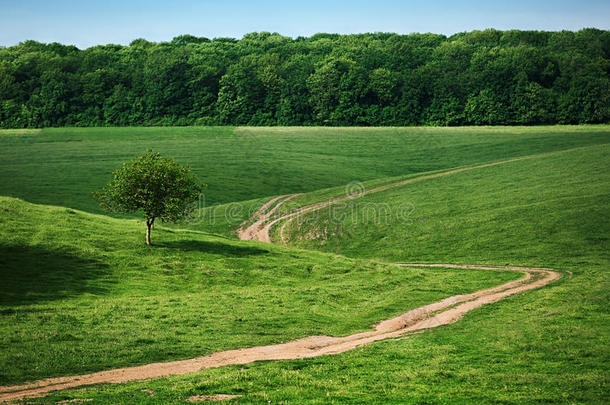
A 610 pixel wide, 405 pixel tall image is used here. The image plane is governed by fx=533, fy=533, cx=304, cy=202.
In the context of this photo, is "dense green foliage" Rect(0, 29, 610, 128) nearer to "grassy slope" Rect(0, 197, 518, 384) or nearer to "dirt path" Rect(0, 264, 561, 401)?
"grassy slope" Rect(0, 197, 518, 384)

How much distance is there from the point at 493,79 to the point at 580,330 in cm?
12021

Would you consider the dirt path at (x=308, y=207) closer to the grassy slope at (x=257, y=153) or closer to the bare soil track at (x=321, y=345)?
the grassy slope at (x=257, y=153)

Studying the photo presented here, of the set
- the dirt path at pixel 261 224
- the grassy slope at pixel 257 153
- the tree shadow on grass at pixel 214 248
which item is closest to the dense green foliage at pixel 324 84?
the grassy slope at pixel 257 153

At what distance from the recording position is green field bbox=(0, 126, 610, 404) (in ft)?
60.3

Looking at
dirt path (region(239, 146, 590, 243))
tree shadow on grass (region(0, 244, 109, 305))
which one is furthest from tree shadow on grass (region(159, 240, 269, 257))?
dirt path (region(239, 146, 590, 243))

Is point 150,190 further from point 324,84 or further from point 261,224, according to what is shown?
point 324,84

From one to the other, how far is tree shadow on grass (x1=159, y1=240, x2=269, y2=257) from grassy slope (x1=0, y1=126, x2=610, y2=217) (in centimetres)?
2955

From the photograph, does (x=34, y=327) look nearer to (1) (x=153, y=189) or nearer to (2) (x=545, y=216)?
(1) (x=153, y=189)

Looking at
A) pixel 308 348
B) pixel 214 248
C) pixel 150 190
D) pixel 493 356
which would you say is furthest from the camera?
pixel 214 248

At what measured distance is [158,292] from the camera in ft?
111

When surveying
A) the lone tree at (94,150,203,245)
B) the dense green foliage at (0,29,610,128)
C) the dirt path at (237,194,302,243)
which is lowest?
the dirt path at (237,194,302,243)

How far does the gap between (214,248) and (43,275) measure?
1438 centimetres

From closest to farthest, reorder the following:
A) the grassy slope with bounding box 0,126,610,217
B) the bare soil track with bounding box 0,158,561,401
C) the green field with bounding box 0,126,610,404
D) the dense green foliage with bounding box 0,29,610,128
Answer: the green field with bounding box 0,126,610,404 < the bare soil track with bounding box 0,158,561,401 < the grassy slope with bounding box 0,126,610,217 < the dense green foliage with bounding box 0,29,610,128

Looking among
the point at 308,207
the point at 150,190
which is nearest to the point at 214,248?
the point at 150,190
